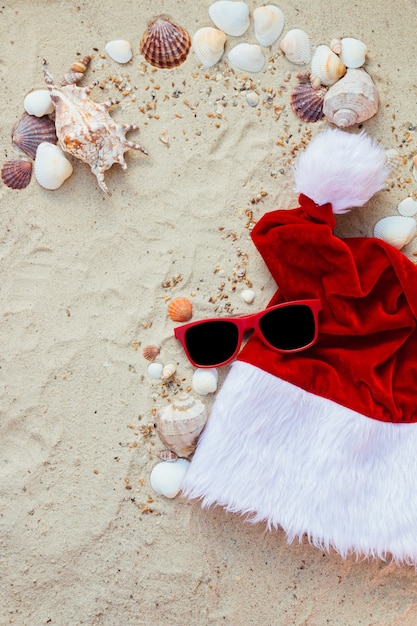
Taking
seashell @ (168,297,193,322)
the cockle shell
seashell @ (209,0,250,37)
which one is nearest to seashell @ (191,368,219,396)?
seashell @ (168,297,193,322)

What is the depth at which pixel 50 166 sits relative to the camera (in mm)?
1393

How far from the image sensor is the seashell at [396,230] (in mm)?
1384

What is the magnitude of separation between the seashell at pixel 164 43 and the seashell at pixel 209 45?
28mm

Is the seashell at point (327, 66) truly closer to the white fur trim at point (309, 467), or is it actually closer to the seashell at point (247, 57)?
the seashell at point (247, 57)

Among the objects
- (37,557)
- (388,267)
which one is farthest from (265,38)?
(37,557)

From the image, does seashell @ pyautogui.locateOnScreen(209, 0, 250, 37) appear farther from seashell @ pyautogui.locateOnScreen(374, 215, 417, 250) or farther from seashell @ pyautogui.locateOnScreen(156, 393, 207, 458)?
seashell @ pyautogui.locateOnScreen(156, 393, 207, 458)

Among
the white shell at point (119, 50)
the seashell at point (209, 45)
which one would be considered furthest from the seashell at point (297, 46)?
the white shell at point (119, 50)

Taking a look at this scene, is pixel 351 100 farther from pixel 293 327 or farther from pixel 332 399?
pixel 332 399

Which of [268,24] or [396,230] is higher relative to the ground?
[268,24]

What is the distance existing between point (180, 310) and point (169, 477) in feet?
1.40

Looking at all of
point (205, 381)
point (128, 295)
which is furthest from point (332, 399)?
point (128, 295)

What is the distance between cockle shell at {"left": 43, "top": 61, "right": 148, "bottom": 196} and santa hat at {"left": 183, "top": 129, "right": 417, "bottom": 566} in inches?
16.6

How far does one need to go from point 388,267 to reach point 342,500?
58cm

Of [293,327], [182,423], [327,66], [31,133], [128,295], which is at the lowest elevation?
[182,423]
